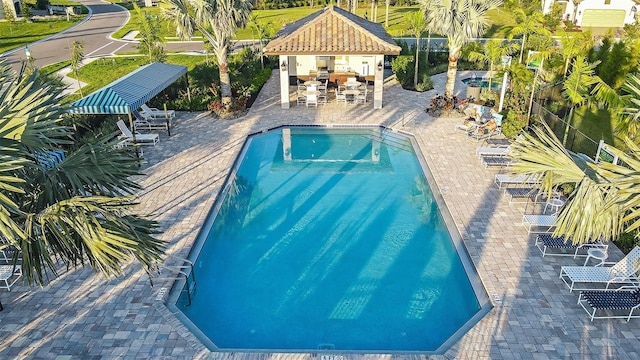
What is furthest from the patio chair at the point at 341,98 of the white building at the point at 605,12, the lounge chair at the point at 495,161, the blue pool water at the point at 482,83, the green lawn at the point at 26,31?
the white building at the point at 605,12

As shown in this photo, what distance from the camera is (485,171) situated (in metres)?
17.4

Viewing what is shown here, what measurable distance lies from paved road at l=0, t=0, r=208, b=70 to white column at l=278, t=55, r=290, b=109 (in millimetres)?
19689

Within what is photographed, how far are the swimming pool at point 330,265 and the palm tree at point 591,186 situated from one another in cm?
323

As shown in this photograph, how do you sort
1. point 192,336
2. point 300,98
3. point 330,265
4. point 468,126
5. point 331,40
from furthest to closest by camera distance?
1. point 300,98
2. point 331,40
3. point 468,126
4. point 330,265
5. point 192,336

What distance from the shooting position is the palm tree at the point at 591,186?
22.7 ft

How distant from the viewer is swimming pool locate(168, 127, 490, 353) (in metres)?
10.7

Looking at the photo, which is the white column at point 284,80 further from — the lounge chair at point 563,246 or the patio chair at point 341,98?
the lounge chair at point 563,246

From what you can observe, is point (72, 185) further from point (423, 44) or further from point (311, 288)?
point (423, 44)

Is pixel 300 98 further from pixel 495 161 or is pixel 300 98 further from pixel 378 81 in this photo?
pixel 495 161

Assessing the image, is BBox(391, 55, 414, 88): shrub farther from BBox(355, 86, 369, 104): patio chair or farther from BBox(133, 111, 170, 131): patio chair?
BBox(133, 111, 170, 131): patio chair

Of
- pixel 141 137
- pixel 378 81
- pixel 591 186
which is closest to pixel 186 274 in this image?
pixel 591 186

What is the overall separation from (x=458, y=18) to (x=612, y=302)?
15.3 metres

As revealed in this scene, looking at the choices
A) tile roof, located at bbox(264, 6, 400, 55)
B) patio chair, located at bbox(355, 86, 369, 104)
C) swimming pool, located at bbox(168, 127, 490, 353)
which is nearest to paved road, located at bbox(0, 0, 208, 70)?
tile roof, located at bbox(264, 6, 400, 55)

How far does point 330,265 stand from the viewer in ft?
42.6
